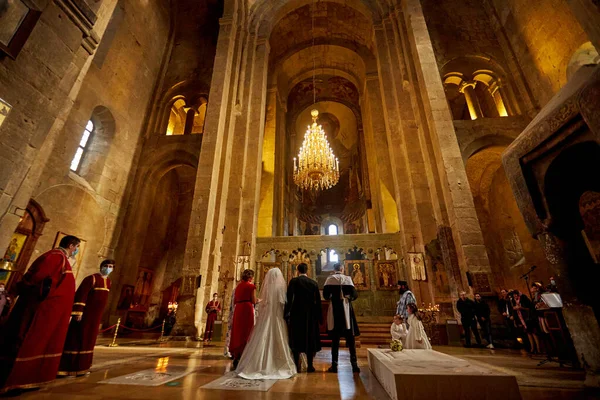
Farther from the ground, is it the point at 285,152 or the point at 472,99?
the point at 285,152

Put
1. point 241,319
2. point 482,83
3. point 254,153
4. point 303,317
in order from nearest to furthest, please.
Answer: point 303,317 < point 241,319 < point 254,153 < point 482,83

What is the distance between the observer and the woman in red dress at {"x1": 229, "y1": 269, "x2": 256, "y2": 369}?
4.07m

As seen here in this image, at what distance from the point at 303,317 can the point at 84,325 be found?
2.70 m

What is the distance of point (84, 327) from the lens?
3371 mm

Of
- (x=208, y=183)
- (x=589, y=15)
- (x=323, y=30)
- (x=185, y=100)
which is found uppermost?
(x=323, y=30)

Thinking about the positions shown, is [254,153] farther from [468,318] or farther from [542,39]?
[542,39]

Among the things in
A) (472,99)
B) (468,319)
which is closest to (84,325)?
Answer: (468,319)

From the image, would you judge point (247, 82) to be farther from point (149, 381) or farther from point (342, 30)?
point (149, 381)

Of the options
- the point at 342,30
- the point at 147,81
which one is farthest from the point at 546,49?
the point at 147,81

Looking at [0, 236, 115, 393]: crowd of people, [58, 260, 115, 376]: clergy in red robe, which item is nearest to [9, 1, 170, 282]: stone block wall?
[58, 260, 115, 376]: clergy in red robe

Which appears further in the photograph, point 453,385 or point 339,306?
point 339,306

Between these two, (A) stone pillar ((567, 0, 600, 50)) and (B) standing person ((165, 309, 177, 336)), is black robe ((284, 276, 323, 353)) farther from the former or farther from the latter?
(B) standing person ((165, 309, 177, 336))

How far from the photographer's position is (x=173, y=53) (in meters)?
15.3

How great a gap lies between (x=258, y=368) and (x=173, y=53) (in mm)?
16939
